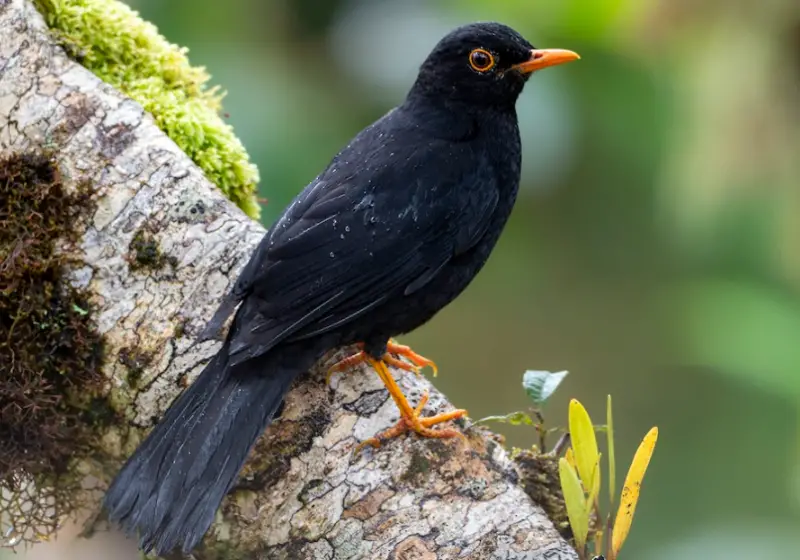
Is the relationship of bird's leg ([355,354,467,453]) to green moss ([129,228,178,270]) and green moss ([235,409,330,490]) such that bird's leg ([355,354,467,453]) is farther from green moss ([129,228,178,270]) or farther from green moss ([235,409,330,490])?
green moss ([129,228,178,270])

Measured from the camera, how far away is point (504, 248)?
8.09 meters

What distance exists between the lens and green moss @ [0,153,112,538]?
3.02 metres

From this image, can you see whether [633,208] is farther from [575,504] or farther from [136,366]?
Answer: [136,366]

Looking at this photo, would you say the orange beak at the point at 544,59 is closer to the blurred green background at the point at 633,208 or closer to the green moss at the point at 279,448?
the green moss at the point at 279,448

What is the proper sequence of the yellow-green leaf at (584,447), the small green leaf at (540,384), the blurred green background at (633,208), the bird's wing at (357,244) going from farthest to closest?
the blurred green background at (633,208), the small green leaf at (540,384), the bird's wing at (357,244), the yellow-green leaf at (584,447)

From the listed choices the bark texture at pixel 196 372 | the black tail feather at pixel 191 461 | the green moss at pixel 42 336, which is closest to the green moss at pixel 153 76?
the bark texture at pixel 196 372

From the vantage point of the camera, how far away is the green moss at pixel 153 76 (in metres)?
3.48

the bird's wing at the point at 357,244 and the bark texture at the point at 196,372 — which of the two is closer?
the bark texture at the point at 196,372

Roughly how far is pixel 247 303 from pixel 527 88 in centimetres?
411

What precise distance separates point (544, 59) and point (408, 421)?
61.8 inches

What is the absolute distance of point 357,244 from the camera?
330 cm

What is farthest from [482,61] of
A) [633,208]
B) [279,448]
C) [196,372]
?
[633,208]

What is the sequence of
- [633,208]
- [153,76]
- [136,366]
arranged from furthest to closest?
[633,208] → [153,76] → [136,366]

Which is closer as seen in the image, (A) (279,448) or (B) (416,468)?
(B) (416,468)
